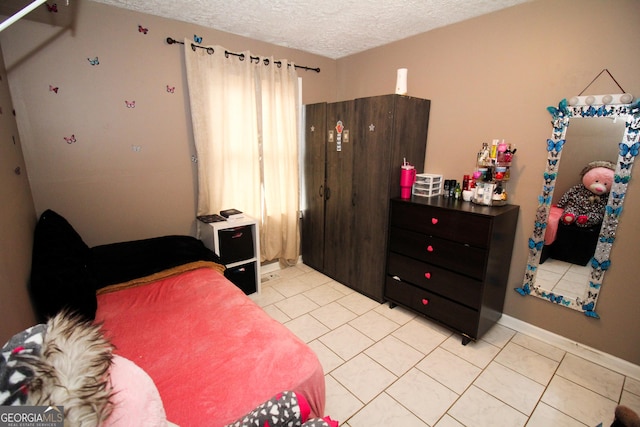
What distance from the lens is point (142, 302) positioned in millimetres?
1840

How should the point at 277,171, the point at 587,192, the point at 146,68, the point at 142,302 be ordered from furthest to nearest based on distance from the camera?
the point at 277,171, the point at 146,68, the point at 587,192, the point at 142,302

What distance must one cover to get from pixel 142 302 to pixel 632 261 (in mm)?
3191

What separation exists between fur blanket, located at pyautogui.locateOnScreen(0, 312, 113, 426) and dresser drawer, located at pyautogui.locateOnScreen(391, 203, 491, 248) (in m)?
2.14


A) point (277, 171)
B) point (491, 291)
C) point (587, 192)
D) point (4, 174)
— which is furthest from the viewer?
point (277, 171)

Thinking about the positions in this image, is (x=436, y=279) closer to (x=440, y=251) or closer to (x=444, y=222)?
(x=440, y=251)

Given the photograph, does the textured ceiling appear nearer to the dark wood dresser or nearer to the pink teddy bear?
the pink teddy bear

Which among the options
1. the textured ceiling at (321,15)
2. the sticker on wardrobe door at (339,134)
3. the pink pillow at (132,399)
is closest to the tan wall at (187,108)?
the textured ceiling at (321,15)

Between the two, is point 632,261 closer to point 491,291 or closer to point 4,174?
point 491,291

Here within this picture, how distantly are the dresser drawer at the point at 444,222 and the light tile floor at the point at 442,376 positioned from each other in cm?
84

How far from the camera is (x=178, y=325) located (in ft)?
5.27

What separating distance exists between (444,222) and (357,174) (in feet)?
3.09

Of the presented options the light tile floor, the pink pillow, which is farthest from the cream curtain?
the pink pillow

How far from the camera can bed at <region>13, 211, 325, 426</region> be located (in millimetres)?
1170

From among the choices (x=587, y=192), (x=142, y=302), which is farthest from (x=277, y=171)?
(x=587, y=192)
